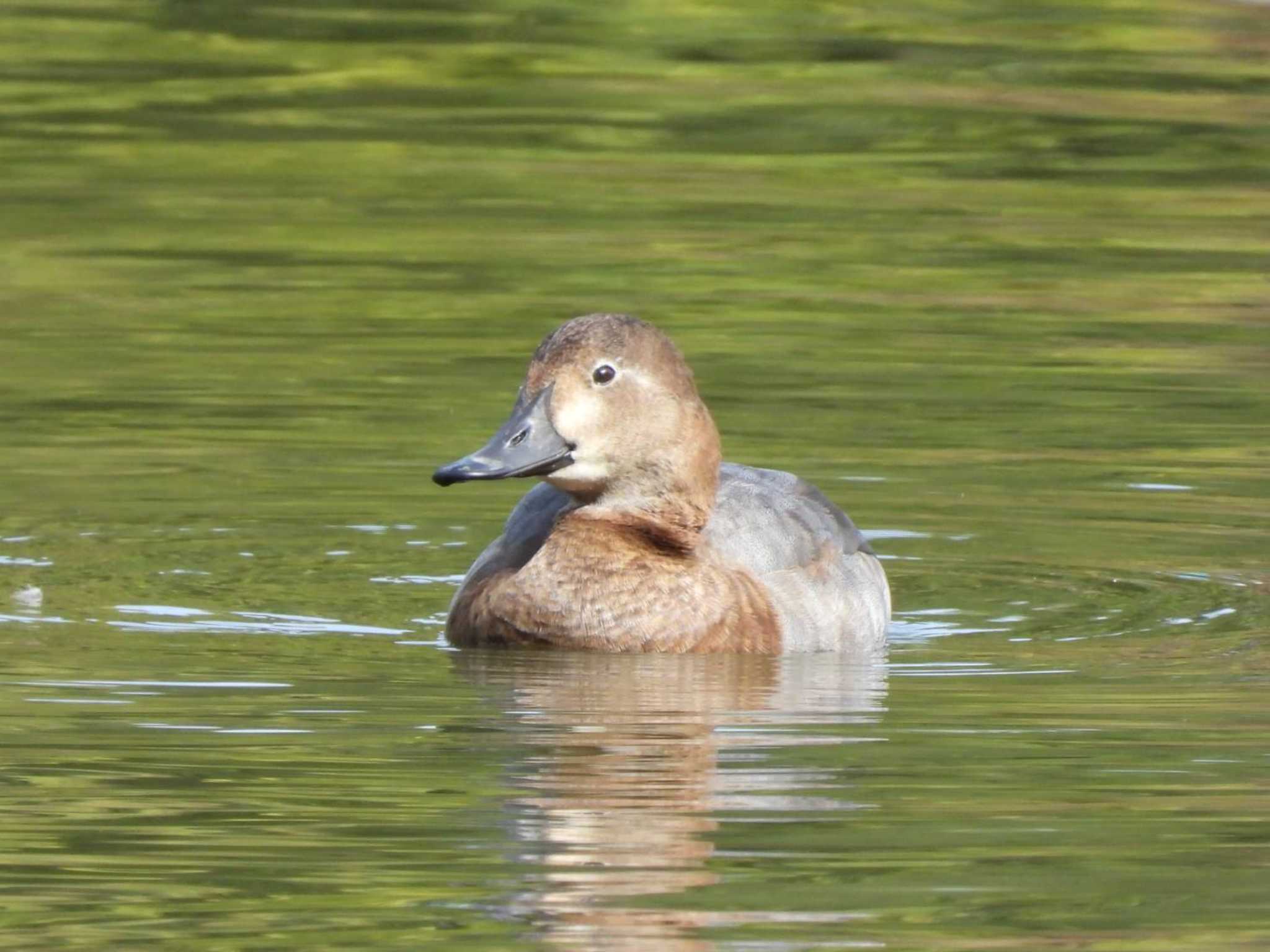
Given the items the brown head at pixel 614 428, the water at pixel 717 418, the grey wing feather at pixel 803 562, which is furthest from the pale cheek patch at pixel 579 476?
the water at pixel 717 418

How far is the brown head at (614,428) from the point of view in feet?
31.5

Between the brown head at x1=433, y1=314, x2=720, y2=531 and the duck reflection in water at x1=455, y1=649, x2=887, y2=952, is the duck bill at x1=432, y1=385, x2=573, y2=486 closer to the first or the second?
the brown head at x1=433, y1=314, x2=720, y2=531

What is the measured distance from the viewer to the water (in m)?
7.03

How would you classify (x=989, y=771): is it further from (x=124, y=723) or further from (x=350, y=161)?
(x=350, y=161)

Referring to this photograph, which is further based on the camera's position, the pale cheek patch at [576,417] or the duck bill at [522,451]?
the pale cheek patch at [576,417]

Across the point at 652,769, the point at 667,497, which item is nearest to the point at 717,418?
the point at 667,497

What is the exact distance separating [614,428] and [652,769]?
2.00 meters

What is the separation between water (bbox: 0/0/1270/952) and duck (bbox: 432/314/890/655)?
160 millimetres

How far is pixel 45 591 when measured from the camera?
10.2 m

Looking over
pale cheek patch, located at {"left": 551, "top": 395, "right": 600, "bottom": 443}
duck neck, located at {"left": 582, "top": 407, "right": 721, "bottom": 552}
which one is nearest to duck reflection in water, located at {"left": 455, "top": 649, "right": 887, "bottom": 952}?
duck neck, located at {"left": 582, "top": 407, "right": 721, "bottom": 552}

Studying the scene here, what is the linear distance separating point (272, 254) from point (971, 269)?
329 cm

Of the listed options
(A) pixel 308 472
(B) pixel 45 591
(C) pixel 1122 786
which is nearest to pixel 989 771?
(C) pixel 1122 786

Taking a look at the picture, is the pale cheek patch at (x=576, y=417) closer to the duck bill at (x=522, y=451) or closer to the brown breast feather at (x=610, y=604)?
the duck bill at (x=522, y=451)

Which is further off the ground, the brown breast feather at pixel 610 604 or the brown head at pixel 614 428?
the brown head at pixel 614 428
